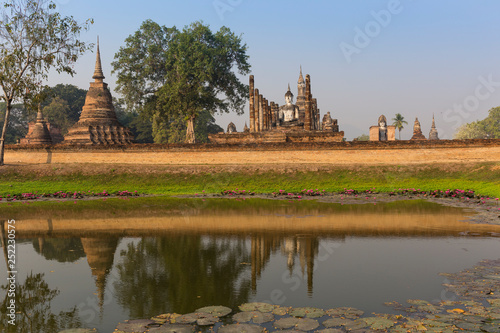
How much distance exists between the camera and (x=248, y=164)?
2859 centimetres

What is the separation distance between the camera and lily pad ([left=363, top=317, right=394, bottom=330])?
583cm

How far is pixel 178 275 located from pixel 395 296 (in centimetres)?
386

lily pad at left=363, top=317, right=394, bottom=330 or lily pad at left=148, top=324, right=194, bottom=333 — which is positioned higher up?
lily pad at left=363, top=317, right=394, bottom=330

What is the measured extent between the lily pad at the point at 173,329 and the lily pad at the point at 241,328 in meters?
0.41

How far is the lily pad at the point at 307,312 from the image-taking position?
6.32 meters

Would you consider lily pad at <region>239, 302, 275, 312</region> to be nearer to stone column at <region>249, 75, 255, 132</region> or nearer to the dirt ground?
the dirt ground

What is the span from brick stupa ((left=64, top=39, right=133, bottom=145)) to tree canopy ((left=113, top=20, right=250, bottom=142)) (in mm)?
2052

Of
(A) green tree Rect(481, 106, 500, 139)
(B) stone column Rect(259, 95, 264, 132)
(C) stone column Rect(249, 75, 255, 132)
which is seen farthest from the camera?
(A) green tree Rect(481, 106, 500, 139)

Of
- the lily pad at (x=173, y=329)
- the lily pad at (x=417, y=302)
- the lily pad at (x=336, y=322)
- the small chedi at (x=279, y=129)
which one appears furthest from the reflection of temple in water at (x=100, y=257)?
the small chedi at (x=279, y=129)

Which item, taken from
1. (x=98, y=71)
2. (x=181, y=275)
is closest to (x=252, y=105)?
(x=98, y=71)

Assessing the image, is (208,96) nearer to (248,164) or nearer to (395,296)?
(248,164)

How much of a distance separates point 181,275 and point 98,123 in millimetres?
39384

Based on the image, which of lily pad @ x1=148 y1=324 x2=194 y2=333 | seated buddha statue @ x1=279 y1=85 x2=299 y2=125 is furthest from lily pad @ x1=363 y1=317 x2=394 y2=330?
seated buddha statue @ x1=279 y1=85 x2=299 y2=125

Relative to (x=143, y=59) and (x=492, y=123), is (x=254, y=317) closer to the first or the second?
(x=143, y=59)
